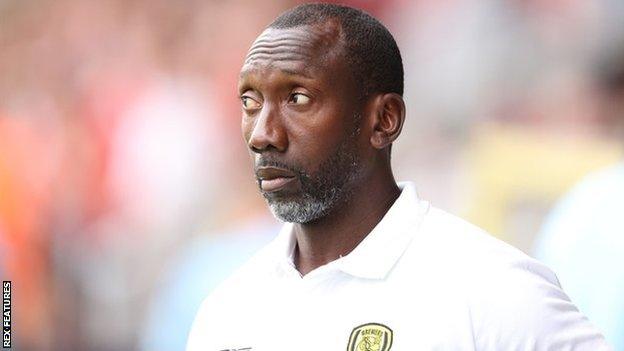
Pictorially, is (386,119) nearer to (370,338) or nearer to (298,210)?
(298,210)

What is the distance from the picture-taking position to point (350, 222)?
5.61 ft

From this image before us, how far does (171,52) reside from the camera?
138 inches

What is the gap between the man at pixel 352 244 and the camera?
147 cm

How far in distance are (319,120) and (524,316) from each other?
431 mm

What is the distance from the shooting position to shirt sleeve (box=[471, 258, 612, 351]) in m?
1.44

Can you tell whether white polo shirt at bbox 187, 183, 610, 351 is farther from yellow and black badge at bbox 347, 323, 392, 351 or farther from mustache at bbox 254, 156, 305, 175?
mustache at bbox 254, 156, 305, 175

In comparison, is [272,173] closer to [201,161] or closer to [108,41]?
[201,161]

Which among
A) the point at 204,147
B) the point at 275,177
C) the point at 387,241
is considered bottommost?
the point at 387,241

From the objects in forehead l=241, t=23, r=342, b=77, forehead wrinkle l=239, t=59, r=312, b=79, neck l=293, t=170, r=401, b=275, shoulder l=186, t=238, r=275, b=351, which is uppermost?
forehead l=241, t=23, r=342, b=77

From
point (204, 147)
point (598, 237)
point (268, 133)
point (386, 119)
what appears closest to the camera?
point (268, 133)

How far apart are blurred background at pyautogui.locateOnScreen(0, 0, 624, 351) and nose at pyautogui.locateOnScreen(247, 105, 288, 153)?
141 centimetres

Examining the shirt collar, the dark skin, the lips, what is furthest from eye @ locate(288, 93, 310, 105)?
the shirt collar

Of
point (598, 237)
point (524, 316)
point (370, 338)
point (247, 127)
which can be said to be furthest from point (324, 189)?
point (598, 237)

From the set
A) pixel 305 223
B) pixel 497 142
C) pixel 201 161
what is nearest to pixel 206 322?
pixel 305 223
